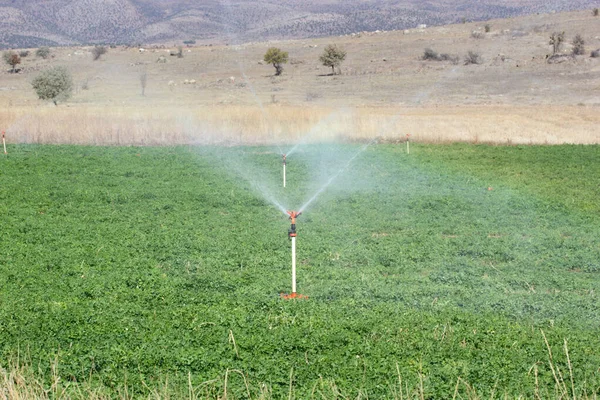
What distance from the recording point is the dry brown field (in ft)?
97.7

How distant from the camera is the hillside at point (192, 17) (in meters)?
14.3

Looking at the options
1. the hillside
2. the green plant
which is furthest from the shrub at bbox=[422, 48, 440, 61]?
the hillside

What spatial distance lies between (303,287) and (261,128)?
71.0 ft

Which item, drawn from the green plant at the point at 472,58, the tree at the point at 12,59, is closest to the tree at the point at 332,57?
the green plant at the point at 472,58

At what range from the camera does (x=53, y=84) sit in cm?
4259

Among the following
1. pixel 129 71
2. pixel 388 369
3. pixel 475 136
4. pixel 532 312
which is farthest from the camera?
pixel 129 71

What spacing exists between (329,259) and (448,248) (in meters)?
2.14

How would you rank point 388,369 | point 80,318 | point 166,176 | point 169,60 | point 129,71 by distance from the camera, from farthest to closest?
1. point 169,60
2. point 129,71
3. point 166,176
4. point 80,318
5. point 388,369

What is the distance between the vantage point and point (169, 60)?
57.6m

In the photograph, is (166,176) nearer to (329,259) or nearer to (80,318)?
(329,259)

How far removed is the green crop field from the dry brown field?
229 inches

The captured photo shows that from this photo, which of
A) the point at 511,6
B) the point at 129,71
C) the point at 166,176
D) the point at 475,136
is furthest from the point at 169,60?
the point at 511,6

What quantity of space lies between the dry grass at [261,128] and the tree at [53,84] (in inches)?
396

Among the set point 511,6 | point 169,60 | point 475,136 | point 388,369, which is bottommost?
point 388,369
